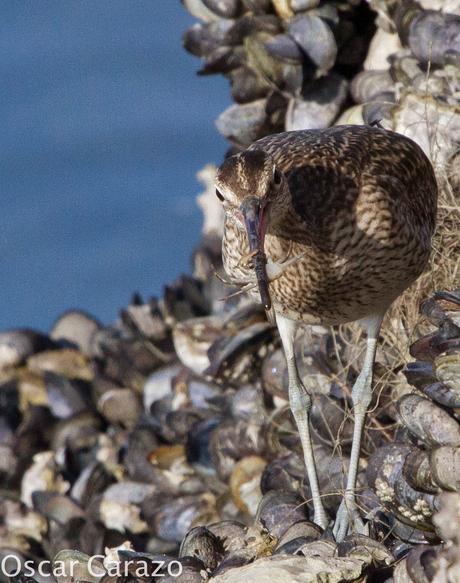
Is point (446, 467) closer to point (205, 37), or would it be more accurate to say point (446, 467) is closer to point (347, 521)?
point (347, 521)

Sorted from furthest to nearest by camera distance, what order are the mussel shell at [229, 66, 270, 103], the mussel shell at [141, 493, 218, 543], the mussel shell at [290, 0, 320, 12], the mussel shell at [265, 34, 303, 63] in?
the mussel shell at [229, 66, 270, 103] < the mussel shell at [290, 0, 320, 12] < the mussel shell at [265, 34, 303, 63] < the mussel shell at [141, 493, 218, 543]

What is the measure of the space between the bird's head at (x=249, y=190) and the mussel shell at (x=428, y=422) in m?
0.80

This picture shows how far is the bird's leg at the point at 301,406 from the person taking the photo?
493 cm

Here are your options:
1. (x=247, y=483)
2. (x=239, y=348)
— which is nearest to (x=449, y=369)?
(x=247, y=483)

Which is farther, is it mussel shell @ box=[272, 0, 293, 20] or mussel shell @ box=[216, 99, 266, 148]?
mussel shell @ box=[216, 99, 266, 148]

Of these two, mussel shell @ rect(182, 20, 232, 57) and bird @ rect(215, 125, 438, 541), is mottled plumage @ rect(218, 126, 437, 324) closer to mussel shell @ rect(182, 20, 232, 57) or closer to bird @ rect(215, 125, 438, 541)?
bird @ rect(215, 125, 438, 541)

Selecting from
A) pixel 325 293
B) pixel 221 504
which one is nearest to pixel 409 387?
pixel 325 293

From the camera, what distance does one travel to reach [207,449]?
20.3ft

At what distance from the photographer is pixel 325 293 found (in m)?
4.69

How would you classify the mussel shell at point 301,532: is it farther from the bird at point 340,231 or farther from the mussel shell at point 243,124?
the mussel shell at point 243,124

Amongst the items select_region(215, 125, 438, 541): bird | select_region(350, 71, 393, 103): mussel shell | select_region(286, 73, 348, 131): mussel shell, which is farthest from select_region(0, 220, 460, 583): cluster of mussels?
select_region(350, 71, 393, 103): mussel shell

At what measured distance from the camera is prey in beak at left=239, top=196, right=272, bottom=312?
401 centimetres

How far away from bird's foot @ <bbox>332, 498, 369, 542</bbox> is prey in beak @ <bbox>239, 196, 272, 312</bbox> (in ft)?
3.28

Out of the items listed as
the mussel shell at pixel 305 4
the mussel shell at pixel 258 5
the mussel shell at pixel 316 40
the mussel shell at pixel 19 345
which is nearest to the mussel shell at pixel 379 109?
the mussel shell at pixel 316 40
